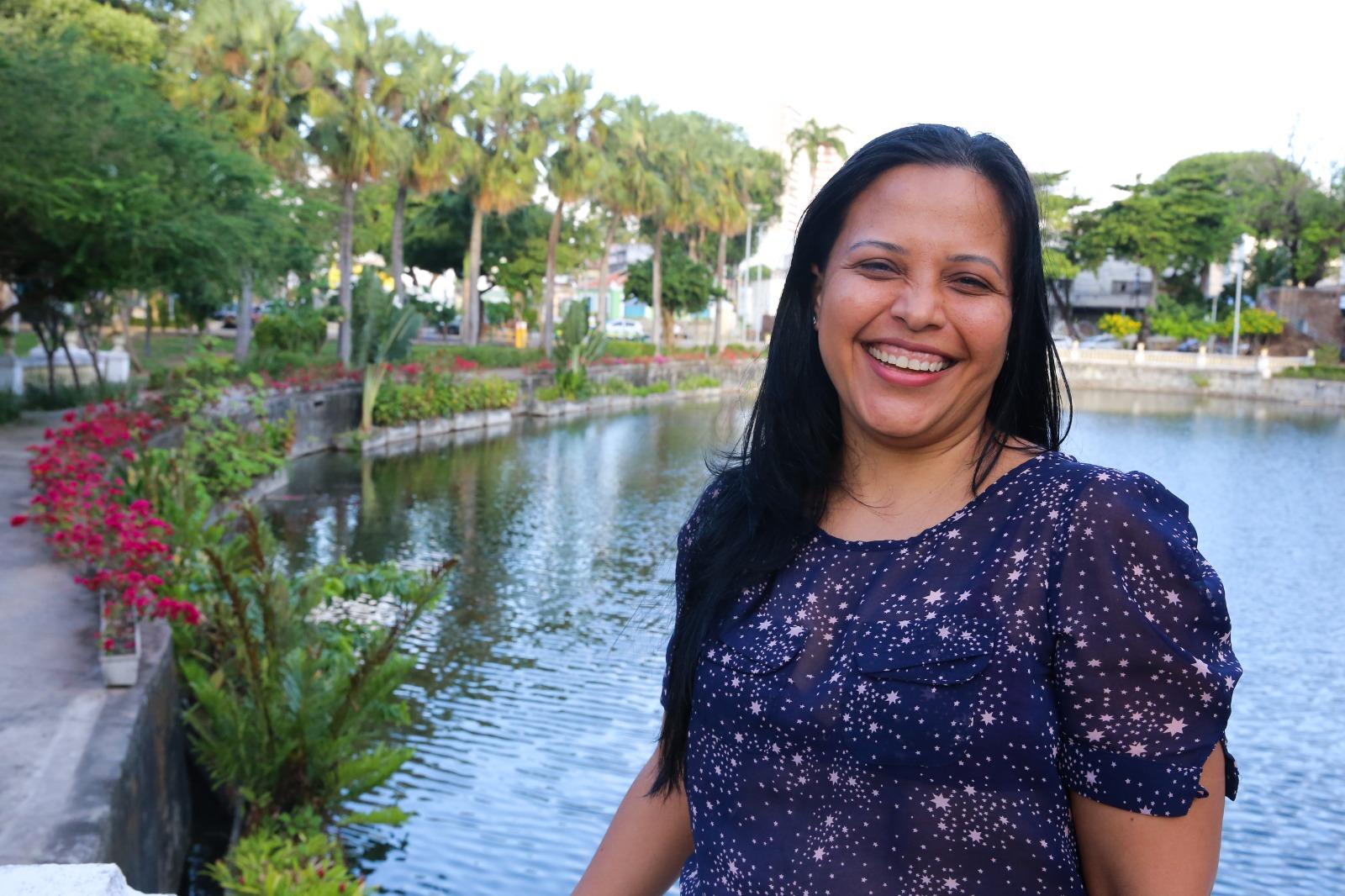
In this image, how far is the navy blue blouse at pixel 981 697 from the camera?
1260 mm

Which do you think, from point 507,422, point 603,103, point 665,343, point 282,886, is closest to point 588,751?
point 282,886

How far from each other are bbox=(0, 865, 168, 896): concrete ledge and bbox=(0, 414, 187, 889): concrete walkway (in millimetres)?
2459

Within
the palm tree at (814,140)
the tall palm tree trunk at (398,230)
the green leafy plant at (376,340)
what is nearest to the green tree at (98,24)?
the tall palm tree trunk at (398,230)

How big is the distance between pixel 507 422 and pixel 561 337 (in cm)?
456

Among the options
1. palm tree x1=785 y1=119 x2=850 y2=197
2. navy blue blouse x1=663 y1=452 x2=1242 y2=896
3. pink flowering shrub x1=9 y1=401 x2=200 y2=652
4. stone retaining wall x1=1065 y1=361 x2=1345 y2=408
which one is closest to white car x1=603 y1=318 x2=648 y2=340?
palm tree x1=785 y1=119 x2=850 y2=197

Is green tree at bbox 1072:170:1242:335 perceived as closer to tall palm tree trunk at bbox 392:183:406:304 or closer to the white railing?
the white railing

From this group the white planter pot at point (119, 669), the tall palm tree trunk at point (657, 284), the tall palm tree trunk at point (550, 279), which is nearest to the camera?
the white planter pot at point (119, 669)

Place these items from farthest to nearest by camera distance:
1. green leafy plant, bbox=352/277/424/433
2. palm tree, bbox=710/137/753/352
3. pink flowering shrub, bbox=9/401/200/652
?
palm tree, bbox=710/137/753/352 < green leafy plant, bbox=352/277/424/433 < pink flowering shrub, bbox=9/401/200/652

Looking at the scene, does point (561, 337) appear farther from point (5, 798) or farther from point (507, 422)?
point (5, 798)

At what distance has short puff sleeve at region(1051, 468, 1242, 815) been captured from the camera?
125cm

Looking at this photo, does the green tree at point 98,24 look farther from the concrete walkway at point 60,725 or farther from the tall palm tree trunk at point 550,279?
the concrete walkway at point 60,725

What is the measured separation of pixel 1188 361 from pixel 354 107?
29715 mm

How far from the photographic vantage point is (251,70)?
2383 centimetres

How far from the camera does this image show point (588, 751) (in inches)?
292
